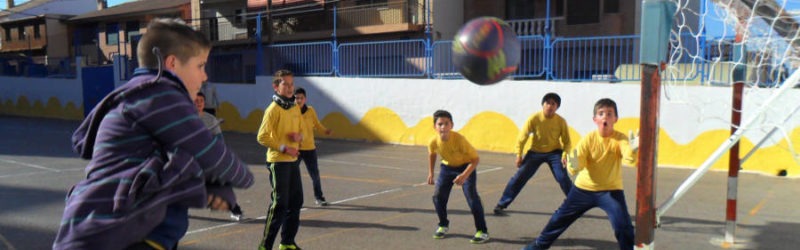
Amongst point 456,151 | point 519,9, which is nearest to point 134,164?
point 456,151

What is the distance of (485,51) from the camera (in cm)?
371

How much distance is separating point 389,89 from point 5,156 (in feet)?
28.2

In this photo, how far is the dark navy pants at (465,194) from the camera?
582 centimetres

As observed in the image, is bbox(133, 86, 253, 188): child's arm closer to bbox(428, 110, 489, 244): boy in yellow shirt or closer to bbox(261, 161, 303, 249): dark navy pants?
bbox(261, 161, 303, 249): dark navy pants

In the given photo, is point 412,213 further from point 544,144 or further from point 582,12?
point 582,12

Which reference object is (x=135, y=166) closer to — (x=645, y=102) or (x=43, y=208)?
(x=645, y=102)

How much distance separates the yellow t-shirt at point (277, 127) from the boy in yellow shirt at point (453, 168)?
1383 millimetres

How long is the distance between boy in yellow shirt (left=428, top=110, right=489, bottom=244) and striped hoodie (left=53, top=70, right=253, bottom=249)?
3.87 meters

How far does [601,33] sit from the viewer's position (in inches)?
807

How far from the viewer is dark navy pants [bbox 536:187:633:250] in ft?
14.9

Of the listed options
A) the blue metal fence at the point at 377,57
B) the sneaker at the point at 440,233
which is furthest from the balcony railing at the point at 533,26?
the sneaker at the point at 440,233

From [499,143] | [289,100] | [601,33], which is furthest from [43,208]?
[601,33]

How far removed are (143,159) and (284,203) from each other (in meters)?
3.04

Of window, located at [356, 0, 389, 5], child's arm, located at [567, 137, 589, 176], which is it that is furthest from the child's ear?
window, located at [356, 0, 389, 5]
